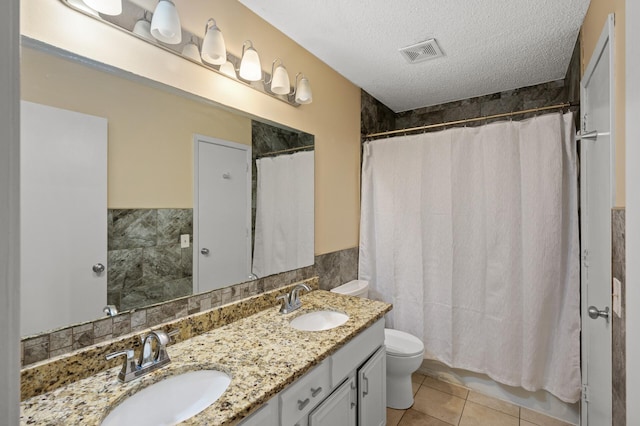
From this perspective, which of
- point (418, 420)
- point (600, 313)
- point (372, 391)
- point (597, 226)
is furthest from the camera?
point (418, 420)

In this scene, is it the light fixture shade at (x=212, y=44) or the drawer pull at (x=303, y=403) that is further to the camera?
the light fixture shade at (x=212, y=44)

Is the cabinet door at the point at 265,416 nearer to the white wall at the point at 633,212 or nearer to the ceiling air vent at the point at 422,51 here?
the white wall at the point at 633,212

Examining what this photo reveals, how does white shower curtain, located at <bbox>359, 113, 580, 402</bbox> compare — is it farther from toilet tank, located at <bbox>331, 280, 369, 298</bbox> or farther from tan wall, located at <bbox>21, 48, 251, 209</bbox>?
tan wall, located at <bbox>21, 48, 251, 209</bbox>

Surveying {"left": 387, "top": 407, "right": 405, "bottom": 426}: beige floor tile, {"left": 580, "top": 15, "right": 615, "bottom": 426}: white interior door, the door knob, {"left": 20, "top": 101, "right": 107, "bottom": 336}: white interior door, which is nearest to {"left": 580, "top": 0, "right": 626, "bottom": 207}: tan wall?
{"left": 580, "top": 15, "right": 615, "bottom": 426}: white interior door

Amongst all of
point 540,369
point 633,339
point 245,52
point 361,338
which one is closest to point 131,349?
point 361,338

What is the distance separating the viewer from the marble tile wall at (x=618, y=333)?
1034 millimetres

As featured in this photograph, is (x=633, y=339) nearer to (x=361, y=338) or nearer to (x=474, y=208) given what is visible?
(x=361, y=338)

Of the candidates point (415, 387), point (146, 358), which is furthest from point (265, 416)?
point (415, 387)

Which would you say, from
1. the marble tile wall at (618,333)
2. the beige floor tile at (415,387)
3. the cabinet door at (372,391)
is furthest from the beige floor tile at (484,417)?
the marble tile wall at (618,333)

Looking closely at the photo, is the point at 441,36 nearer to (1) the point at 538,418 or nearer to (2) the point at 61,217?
(2) the point at 61,217

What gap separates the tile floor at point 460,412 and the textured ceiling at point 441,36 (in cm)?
246

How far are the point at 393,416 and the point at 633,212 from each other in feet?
6.02

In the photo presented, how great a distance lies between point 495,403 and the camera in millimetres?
2162

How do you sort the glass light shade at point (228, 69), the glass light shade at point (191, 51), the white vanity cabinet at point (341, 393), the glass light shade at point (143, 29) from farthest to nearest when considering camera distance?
1. the glass light shade at point (228, 69)
2. the glass light shade at point (191, 51)
3. the glass light shade at point (143, 29)
4. the white vanity cabinet at point (341, 393)
